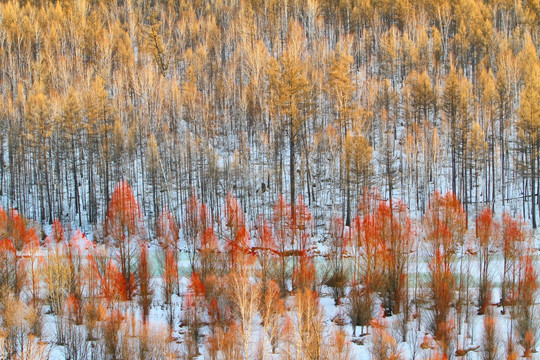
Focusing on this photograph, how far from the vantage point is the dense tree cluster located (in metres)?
42.4

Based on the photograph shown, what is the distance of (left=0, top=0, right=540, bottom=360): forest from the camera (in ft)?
72.2

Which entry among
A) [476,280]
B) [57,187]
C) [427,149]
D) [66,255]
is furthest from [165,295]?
[427,149]

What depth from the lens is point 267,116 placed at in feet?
170

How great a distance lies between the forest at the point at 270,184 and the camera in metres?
22.0

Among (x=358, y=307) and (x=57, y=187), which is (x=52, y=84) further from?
(x=358, y=307)

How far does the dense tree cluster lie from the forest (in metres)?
0.34

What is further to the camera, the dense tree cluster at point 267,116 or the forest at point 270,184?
the dense tree cluster at point 267,116

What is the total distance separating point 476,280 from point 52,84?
5082cm

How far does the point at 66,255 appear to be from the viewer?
2520cm

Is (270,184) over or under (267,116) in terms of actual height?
under

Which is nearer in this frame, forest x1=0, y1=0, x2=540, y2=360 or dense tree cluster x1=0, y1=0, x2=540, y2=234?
forest x1=0, y1=0, x2=540, y2=360

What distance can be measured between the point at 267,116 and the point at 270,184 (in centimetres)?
925

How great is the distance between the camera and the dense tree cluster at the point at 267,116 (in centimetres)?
4244

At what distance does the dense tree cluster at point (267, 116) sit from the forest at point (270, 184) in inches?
13.3
